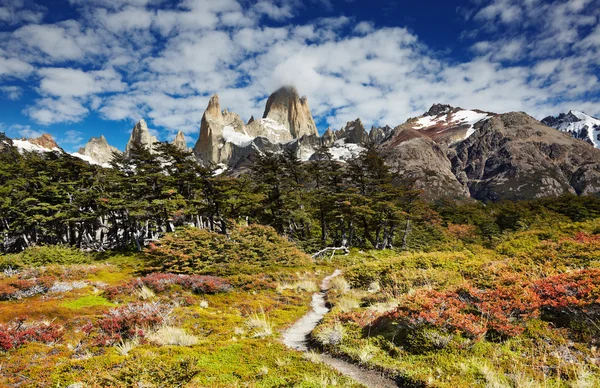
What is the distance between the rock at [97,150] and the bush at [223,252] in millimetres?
172522

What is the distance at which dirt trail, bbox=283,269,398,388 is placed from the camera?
610 centimetres

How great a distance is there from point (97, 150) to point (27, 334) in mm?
194100

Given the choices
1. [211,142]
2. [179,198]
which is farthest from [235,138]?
[179,198]

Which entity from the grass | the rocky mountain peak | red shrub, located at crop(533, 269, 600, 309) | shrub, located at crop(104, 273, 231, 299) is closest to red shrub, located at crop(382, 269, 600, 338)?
red shrub, located at crop(533, 269, 600, 309)

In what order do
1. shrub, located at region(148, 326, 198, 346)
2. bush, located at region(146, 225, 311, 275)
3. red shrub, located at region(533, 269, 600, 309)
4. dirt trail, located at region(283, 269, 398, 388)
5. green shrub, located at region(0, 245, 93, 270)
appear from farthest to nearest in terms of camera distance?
green shrub, located at region(0, 245, 93, 270)
bush, located at region(146, 225, 311, 275)
shrub, located at region(148, 326, 198, 346)
red shrub, located at region(533, 269, 600, 309)
dirt trail, located at region(283, 269, 398, 388)

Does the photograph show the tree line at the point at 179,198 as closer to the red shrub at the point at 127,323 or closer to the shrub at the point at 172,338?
the red shrub at the point at 127,323

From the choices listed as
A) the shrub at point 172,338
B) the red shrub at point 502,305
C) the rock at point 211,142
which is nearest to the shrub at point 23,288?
the shrub at point 172,338

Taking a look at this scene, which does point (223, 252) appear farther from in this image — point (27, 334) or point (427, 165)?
point (427, 165)

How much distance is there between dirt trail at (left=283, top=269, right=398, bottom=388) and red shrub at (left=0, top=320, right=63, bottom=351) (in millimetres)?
6481

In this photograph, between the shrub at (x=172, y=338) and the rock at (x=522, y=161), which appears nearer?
the shrub at (x=172, y=338)

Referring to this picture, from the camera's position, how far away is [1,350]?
6.98 metres

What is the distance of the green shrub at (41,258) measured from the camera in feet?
65.0

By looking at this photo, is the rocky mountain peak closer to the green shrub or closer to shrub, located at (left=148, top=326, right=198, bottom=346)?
the green shrub

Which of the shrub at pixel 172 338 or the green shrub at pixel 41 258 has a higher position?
the green shrub at pixel 41 258
